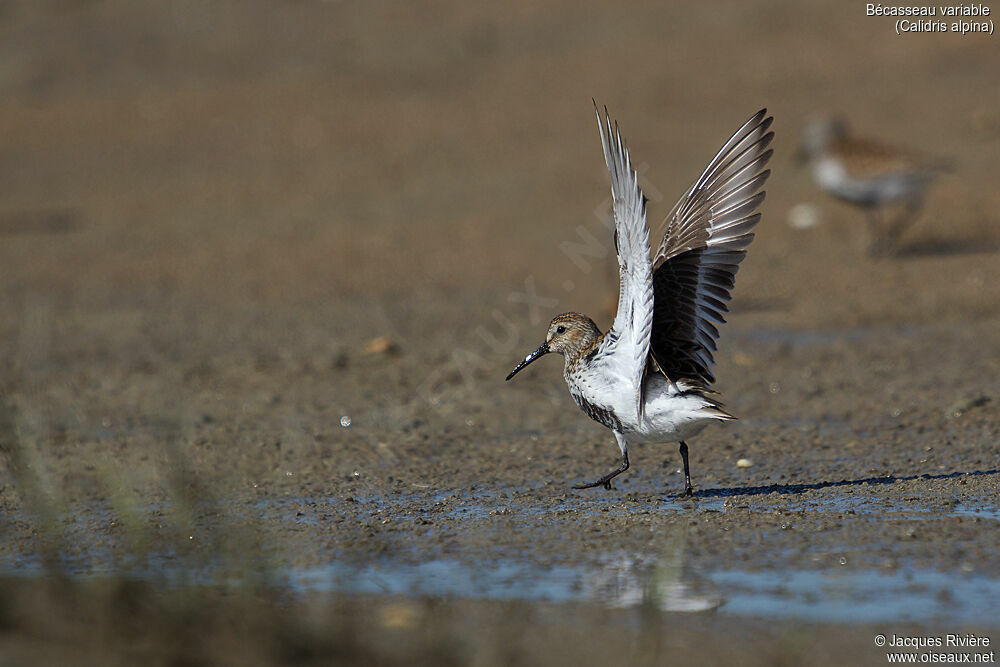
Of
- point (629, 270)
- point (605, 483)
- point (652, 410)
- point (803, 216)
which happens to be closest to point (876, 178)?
point (803, 216)

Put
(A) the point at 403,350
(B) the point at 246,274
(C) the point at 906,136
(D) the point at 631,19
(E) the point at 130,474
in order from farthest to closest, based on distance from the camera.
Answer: (D) the point at 631,19
(C) the point at 906,136
(B) the point at 246,274
(A) the point at 403,350
(E) the point at 130,474

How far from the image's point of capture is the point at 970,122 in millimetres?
14758

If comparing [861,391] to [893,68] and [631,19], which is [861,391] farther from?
[631,19]

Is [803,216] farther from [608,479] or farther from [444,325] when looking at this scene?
[608,479]

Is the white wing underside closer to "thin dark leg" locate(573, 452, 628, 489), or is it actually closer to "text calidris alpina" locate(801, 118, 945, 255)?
"thin dark leg" locate(573, 452, 628, 489)

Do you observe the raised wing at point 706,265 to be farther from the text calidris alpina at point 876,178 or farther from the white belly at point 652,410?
the text calidris alpina at point 876,178

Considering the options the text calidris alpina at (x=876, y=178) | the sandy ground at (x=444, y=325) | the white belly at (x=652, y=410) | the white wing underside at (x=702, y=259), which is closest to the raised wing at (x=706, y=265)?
the white wing underside at (x=702, y=259)

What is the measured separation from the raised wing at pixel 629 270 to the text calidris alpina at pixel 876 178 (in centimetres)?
643

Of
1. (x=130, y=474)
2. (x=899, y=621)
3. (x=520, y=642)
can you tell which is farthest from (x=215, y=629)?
(x=130, y=474)

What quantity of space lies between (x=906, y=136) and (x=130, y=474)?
10338mm

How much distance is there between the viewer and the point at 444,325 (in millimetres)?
10500
